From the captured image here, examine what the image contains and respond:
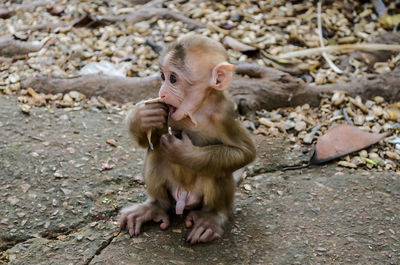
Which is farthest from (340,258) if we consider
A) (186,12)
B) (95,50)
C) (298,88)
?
(186,12)

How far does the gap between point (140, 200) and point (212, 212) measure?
0.76m

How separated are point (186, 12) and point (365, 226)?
4.80 m

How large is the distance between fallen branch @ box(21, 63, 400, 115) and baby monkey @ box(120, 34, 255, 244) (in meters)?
2.25

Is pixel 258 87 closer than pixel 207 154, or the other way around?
pixel 207 154

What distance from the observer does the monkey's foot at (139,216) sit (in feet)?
13.6

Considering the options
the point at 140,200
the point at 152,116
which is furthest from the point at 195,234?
the point at 152,116

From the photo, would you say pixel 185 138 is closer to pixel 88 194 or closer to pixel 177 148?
pixel 177 148

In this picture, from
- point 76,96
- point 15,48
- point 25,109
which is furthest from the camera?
point 15,48

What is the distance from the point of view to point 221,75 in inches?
150

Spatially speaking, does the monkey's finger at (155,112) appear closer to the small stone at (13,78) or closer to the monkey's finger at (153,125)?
the monkey's finger at (153,125)

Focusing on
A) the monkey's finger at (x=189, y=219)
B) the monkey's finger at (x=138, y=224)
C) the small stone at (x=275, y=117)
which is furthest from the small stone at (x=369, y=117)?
the monkey's finger at (x=138, y=224)

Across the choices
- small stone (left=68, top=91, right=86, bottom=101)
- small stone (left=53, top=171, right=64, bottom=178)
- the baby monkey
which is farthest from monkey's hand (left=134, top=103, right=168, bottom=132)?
small stone (left=68, top=91, right=86, bottom=101)

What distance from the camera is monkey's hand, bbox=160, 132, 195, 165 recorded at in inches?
154

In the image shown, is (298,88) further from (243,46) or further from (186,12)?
(186,12)
